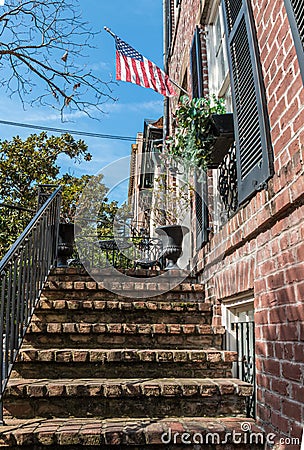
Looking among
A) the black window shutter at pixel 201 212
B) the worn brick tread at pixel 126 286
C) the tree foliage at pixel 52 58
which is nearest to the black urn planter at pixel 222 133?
the black window shutter at pixel 201 212

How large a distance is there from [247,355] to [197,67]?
351 centimetres

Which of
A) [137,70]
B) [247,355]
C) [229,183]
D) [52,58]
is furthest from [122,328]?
[137,70]

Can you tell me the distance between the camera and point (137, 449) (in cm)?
218

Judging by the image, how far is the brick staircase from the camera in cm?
218

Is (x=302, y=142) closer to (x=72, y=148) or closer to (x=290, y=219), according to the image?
(x=290, y=219)

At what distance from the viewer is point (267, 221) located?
7.29ft

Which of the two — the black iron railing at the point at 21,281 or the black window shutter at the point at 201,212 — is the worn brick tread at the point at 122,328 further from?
the black window shutter at the point at 201,212

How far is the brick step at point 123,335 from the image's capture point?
3.08 meters

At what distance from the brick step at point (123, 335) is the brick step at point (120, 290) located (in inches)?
22.9

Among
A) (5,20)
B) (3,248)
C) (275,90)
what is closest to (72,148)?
(3,248)

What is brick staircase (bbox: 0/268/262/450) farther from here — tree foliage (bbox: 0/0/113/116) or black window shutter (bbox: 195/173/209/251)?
tree foliage (bbox: 0/0/113/116)

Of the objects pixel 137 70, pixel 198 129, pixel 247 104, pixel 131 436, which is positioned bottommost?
pixel 131 436

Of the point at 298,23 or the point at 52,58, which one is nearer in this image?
the point at 298,23

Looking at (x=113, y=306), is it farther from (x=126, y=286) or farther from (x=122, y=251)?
(x=122, y=251)
